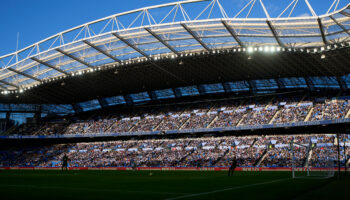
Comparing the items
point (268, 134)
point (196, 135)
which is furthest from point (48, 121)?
point (268, 134)

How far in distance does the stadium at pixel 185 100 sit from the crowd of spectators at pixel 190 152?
0.25m

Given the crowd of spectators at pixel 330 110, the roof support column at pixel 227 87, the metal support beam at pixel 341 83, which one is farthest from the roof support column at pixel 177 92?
the metal support beam at pixel 341 83

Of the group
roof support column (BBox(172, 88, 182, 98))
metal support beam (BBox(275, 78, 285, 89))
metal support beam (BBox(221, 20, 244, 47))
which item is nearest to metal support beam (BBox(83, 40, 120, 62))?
metal support beam (BBox(221, 20, 244, 47))

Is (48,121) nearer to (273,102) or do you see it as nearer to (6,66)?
(6,66)

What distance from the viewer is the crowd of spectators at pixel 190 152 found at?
151ft

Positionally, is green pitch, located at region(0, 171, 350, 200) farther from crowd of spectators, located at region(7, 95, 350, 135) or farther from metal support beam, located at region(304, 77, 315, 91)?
metal support beam, located at region(304, 77, 315, 91)

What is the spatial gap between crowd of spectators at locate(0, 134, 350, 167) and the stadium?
0.25 meters

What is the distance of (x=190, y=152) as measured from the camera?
55.5 m

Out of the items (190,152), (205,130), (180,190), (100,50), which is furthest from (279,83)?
(180,190)

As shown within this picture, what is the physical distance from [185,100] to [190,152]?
1782 centimetres

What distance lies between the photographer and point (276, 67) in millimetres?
52844

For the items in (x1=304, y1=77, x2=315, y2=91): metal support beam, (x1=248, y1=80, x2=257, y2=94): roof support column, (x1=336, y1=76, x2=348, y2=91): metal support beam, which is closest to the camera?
(x1=336, y1=76, x2=348, y2=91): metal support beam

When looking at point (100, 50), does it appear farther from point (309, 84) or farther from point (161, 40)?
point (309, 84)

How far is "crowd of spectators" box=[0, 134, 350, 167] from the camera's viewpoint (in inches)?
1810
